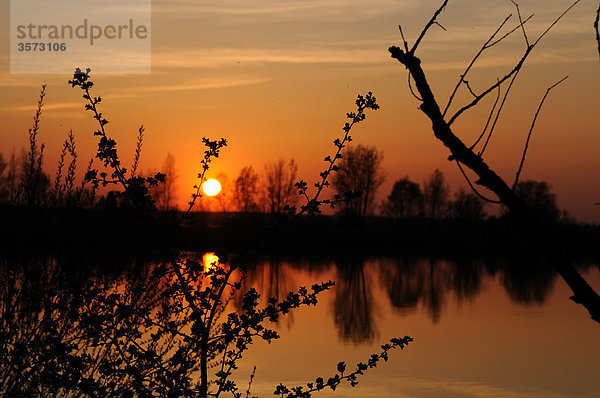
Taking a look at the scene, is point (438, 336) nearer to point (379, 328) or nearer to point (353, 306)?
point (379, 328)

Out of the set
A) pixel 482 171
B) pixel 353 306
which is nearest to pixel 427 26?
pixel 482 171

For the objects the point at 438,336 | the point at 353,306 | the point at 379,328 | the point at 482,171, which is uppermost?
the point at 482,171

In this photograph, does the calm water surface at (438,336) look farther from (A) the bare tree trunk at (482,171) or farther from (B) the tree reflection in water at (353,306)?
(A) the bare tree trunk at (482,171)

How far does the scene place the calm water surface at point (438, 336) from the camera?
48.2ft

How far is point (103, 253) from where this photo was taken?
6605 millimetres

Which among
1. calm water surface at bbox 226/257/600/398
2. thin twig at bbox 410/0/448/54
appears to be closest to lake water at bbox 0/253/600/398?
calm water surface at bbox 226/257/600/398

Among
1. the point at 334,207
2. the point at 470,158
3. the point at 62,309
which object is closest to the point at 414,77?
the point at 470,158

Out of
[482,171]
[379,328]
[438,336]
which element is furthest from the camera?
[379,328]

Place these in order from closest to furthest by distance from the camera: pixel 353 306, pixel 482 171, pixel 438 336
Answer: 1. pixel 482 171
2. pixel 438 336
3. pixel 353 306

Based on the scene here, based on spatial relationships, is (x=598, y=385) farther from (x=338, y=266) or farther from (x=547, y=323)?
(x=338, y=266)

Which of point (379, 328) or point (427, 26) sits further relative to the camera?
point (379, 328)

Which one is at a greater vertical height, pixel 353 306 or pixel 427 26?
pixel 427 26

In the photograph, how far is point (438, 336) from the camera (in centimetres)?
2044

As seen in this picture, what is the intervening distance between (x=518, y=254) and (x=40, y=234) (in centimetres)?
5122
